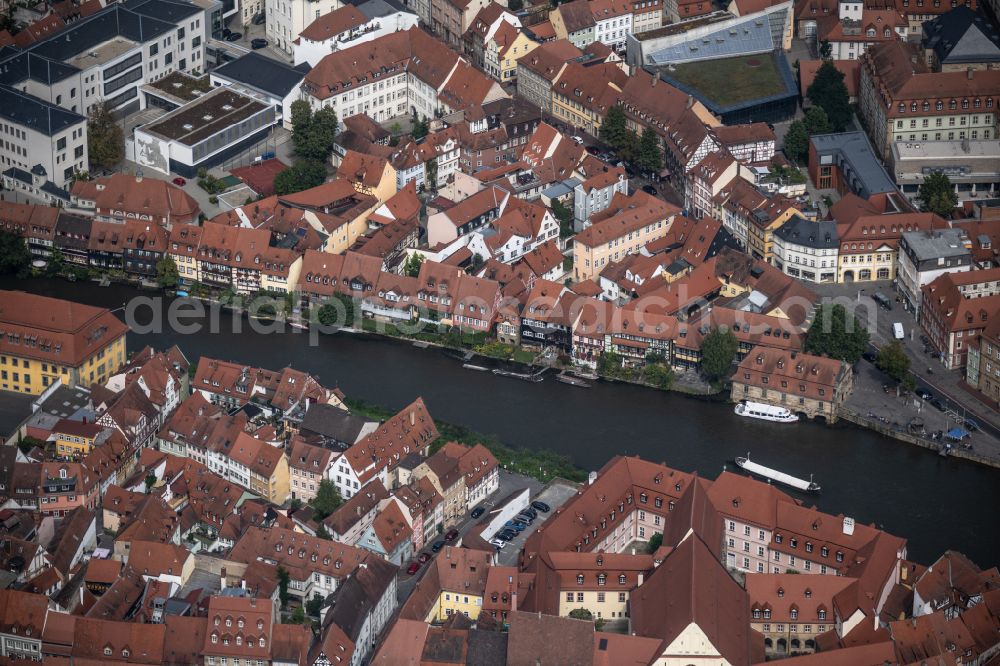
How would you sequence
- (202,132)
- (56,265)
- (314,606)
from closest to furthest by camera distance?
(314,606), (56,265), (202,132)

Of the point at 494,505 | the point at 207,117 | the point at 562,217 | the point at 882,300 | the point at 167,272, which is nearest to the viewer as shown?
the point at 494,505

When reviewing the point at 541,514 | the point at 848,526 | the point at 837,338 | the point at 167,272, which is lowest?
the point at 848,526

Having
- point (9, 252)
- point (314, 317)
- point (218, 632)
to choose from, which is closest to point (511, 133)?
point (314, 317)

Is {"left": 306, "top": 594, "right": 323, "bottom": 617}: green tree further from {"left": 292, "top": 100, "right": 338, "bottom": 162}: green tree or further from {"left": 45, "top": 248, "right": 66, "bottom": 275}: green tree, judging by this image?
{"left": 292, "top": 100, "right": 338, "bottom": 162}: green tree

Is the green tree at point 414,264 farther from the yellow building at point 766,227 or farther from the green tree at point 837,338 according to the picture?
the green tree at point 837,338

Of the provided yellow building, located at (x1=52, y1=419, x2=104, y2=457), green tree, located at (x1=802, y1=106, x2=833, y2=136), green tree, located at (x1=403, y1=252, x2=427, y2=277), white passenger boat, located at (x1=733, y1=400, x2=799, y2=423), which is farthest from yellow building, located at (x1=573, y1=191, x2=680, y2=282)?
yellow building, located at (x1=52, y1=419, x2=104, y2=457)

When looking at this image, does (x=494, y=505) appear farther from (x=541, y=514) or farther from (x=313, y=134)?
(x=313, y=134)

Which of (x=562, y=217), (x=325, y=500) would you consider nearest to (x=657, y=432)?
(x=325, y=500)
